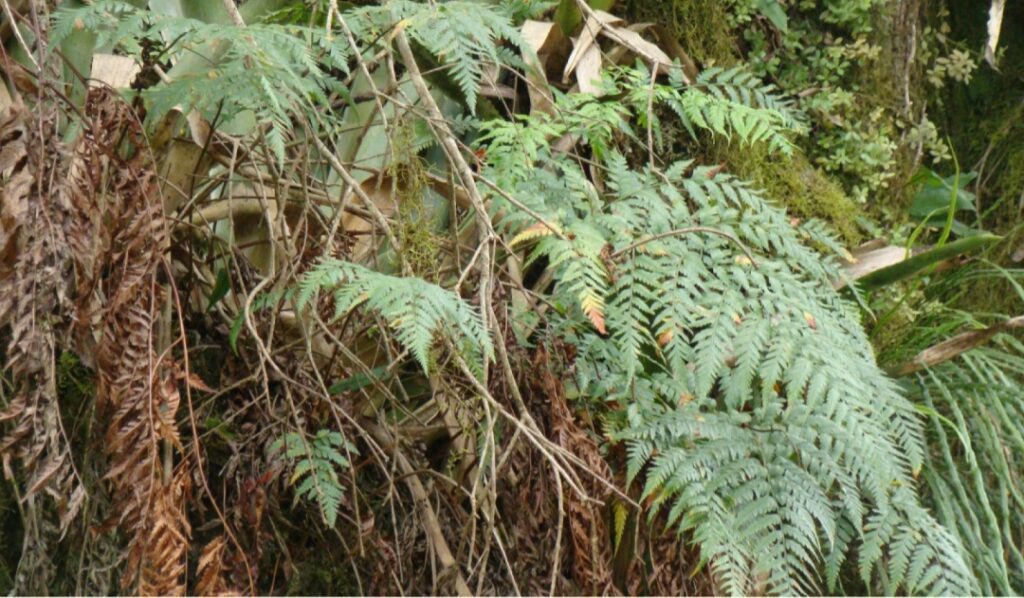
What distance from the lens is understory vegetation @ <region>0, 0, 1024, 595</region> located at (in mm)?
1545

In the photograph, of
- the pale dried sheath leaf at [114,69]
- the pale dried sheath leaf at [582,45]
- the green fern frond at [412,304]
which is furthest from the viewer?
the pale dried sheath leaf at [582,45]

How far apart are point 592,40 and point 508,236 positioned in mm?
580

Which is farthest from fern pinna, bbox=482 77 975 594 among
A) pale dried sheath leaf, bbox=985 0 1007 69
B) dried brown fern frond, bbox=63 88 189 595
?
pale dried sheath leaf, bbox=985 0 1007 69

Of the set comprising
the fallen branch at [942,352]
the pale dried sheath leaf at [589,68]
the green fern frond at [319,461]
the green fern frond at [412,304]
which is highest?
the pale dried sheath leaf at [589,68]

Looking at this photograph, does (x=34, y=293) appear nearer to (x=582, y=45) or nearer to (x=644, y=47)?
(x=582, y=45)

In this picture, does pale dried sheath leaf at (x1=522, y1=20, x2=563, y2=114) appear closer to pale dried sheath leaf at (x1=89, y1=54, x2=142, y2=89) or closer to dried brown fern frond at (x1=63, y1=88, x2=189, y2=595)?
pale dried sheath leaf at (x1=89, y1=54, x2=142, y2=89)

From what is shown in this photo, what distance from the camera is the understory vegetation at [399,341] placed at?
1545 mm

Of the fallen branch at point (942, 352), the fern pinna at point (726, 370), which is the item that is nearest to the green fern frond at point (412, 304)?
the fern pinna at point (726, 370)

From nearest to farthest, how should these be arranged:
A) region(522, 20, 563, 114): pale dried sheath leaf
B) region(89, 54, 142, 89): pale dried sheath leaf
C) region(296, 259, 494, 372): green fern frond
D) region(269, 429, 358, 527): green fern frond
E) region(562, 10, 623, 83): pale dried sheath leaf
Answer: region(296, 259, 494, 372): green fern frond < region(269, 429, 358, 527): green fern frond < region(89, 54, 142, 89): pale dried sheath leaf < region(522, 20, 563, 114): pale dried sheath leaf < region(562, 10, 623, 83): pale dried sheath leaf

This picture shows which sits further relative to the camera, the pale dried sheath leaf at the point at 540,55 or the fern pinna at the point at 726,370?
the pale dried sheath leaf at the point at 540,55

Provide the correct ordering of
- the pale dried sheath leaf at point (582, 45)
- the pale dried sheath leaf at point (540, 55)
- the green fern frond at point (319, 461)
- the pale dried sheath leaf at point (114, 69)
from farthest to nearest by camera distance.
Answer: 1. the pale dried sheath leaf at point (582, 45)
2. the pale dried sheath leaf at point (540, 55)
3. the pale dried sheath leaf at point (114, 69)
4. the green fern frond at point (319, 461)

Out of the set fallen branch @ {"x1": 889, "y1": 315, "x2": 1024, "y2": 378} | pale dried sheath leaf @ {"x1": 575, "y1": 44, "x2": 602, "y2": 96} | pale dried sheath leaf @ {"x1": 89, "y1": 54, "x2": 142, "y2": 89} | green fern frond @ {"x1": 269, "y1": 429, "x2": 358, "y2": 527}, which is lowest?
green fern frond @ {"x1": 269, "y1": 429, "x2": 358, "y2": 527}

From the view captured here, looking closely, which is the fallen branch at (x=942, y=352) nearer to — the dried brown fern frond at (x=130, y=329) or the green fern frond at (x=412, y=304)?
the green fern frond at (x=412, y=304)

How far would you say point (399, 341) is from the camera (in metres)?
1.78
